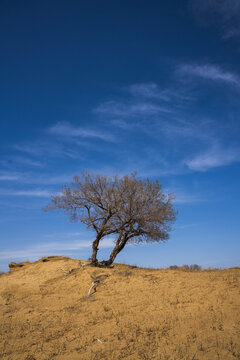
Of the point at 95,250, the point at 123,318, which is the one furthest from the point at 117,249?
the point at 123,318

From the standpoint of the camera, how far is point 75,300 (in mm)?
12633

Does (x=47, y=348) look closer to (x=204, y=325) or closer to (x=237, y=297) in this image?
(x=204, y=325)

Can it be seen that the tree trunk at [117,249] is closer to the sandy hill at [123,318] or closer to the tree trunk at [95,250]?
the tree trunk at [95,250]

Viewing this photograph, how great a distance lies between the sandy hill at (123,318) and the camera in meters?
7.66

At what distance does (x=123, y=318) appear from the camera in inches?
386

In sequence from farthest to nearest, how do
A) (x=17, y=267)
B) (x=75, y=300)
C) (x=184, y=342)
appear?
(x=17, y=267)
(x=75, y=300)
(x=184, y=342)

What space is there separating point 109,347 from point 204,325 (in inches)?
115

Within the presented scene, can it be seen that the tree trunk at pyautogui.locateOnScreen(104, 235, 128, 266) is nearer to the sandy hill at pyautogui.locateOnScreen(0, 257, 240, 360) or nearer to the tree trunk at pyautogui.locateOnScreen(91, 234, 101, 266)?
the tree trunk at pyautogui.locateOnScreen(91, 234, 101, 266)

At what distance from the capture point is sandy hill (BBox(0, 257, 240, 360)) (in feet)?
25.1

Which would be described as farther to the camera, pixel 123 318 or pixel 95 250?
pixel 95 250

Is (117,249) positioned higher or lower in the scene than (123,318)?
higher

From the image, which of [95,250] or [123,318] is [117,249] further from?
[123,318]

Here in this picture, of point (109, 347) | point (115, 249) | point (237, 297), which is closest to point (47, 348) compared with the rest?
point (109, 347)

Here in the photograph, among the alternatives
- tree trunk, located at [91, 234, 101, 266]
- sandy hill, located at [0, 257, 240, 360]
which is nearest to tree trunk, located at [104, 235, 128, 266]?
tree trunk, located at [91, 234, 101, 266]
